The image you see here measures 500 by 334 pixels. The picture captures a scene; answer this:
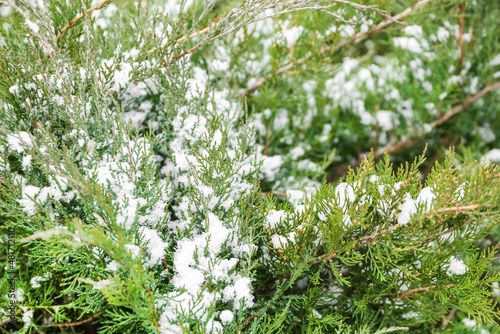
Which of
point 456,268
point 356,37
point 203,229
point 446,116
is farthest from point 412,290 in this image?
point 446,116

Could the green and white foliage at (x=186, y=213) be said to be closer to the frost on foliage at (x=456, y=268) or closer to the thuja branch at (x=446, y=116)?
the frost on foliage at (x=456, y=268)

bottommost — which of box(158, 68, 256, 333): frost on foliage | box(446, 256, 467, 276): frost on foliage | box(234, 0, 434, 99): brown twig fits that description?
box(446, 256, 467, 276): frost on foliage

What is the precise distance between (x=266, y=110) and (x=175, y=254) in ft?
3.36

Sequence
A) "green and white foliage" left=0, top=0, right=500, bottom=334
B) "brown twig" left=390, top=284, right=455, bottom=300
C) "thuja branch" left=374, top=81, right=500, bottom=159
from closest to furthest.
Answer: "green and white foliage" left=0, top=0, right=500, bottom=334 → "brown twig" left=390, top=284, right=455, bottom=300 → "thuja branch" left=374, top=81, right=500, bottom=159

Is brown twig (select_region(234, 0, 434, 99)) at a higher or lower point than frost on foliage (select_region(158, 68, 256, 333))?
higher

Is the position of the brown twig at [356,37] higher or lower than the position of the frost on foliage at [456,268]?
higher

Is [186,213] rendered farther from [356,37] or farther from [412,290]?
[356,37]

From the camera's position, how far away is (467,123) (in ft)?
7.07

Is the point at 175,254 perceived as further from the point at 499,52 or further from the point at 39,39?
the point at 499,52

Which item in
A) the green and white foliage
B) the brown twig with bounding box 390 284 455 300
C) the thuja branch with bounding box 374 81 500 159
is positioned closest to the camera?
the green and white foliage

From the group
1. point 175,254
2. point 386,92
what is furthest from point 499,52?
point 175,254

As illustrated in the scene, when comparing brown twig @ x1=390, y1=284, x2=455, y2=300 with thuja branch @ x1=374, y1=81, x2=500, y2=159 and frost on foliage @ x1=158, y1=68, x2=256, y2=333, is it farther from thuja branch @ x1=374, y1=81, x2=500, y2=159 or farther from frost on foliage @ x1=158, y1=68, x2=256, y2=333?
thuja branch @ x1=374, y1=81, x2=500, y2=159

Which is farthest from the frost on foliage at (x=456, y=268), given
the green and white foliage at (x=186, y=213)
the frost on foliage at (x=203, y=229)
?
the frost on foliage at (x=203, y=229)

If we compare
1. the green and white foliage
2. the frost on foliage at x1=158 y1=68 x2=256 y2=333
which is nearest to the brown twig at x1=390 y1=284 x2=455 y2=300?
the green and white foliage
